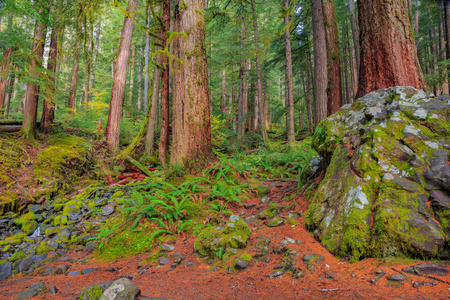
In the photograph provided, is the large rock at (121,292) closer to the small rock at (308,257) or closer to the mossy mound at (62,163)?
the small rock at (308,257)

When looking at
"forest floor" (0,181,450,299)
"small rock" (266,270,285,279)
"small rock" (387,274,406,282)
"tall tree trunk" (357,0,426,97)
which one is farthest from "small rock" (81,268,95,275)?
"tall tree trunk" (357,0,426,97)

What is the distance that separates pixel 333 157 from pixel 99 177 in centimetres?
787

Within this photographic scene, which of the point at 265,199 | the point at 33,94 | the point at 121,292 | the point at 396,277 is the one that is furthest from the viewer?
the point at 33,94

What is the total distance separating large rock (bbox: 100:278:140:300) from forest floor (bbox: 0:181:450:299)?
200 millimetres

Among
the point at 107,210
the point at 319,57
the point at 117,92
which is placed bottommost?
the point at 107,210

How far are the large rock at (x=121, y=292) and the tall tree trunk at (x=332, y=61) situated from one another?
276 inches

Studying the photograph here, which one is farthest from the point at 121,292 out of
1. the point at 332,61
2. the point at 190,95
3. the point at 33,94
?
the point at 33,94

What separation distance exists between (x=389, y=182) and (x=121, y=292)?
10.4 feet

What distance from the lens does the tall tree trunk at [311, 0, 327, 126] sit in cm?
785

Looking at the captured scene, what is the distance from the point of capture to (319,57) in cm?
803

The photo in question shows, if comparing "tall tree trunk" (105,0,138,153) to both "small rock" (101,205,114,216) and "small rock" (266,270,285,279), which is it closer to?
"small rock" (101,205,114,216)

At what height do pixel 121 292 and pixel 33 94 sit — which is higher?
pixel 33 94

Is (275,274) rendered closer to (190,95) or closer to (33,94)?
(190,95)

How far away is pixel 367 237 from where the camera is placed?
2.22 m
